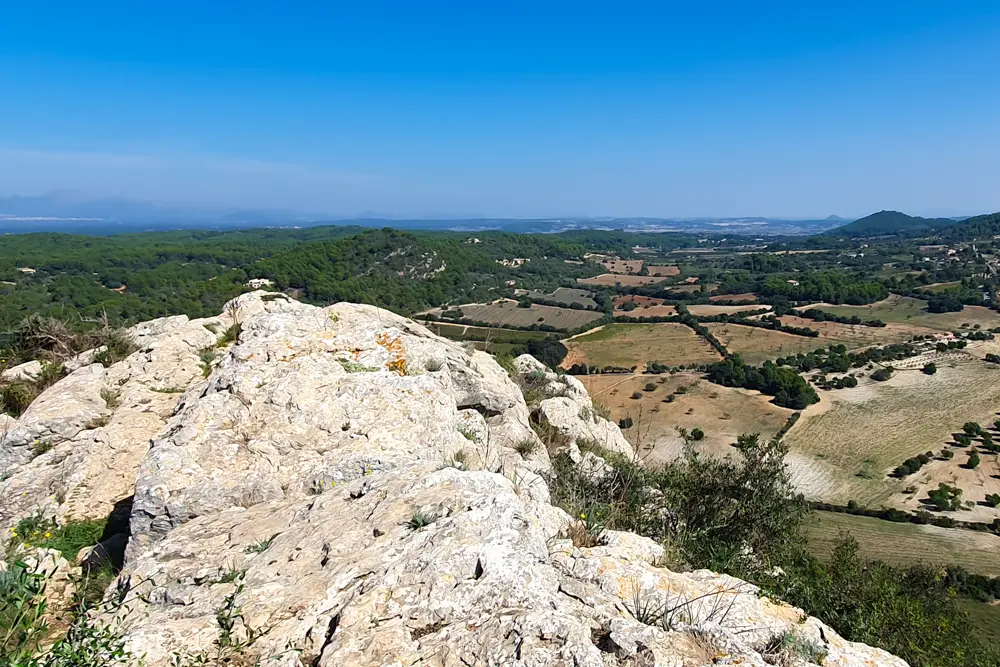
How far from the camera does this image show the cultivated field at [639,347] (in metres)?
77.9

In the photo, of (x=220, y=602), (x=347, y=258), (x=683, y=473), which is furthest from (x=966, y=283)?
(x=220, y=602)

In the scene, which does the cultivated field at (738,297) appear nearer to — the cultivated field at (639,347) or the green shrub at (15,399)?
the cultivated field at (639,347)

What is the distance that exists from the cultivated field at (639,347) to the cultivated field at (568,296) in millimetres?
24507

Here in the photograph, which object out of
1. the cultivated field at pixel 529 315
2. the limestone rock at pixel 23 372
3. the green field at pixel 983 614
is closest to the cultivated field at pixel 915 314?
the cultivated field at pixel 529 315

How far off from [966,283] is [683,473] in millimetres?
151785

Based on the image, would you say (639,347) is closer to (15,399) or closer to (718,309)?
(718,309)

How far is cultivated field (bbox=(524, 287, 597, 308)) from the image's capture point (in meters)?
125

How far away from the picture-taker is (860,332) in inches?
3602

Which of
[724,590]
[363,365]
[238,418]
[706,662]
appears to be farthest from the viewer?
[363,365]

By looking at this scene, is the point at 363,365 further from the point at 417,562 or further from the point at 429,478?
the point at 417,562

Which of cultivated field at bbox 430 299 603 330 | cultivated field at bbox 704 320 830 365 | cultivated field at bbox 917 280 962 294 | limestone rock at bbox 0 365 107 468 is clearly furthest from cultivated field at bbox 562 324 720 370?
cultivated field at bbox 917 280 962 294

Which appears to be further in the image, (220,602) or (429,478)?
(429,478)

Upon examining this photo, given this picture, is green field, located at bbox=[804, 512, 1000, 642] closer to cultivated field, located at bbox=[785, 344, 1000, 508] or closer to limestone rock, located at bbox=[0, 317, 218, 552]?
cultivated field, located at bbox=[785, 344, 1000, 508]

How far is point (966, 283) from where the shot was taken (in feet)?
390
